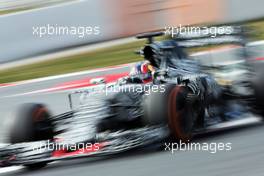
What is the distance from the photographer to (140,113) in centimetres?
741

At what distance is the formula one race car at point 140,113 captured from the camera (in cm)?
710

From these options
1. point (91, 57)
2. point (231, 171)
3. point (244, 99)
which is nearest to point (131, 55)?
point (91, 57)

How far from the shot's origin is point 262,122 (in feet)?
27.2

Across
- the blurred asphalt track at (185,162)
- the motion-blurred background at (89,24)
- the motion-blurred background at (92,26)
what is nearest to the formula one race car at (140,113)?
the blurred asphalt track at (185,162)

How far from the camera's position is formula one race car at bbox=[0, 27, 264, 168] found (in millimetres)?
7098

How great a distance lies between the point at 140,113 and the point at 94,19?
7.86m

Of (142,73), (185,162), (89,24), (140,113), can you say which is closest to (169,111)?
(140,113)

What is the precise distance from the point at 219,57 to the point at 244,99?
161 inches

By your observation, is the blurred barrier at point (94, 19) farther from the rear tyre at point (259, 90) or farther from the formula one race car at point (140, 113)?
the rear tyre at point (259, 90)

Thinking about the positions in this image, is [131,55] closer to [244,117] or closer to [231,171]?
[244,117]

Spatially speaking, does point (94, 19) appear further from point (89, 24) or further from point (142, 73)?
point (142, 73)

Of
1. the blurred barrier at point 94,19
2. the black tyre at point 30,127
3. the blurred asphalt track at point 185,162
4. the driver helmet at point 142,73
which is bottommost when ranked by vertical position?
the blurred asphalt track at point 185,162

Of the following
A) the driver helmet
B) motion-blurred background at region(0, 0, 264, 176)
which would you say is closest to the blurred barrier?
motion-blurred background at region(0, 0, 264, 176)

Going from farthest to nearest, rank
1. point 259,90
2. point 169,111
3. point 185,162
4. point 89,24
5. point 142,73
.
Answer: point 89,24
point 259,90
point 142,73
point 169,111
point 185,162
